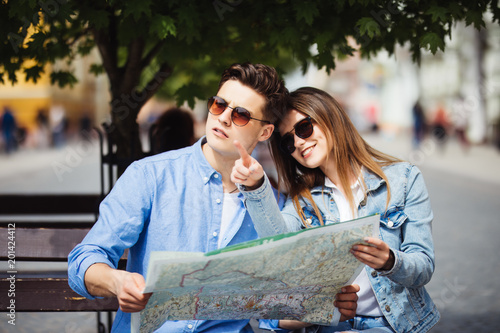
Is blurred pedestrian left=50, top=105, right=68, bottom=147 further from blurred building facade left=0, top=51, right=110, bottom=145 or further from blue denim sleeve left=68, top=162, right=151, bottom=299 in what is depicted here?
blue denim sleeve left=68, top=162, right=151, bottom=299

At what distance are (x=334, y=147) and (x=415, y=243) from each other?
1.71ft

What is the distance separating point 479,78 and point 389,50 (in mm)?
21864

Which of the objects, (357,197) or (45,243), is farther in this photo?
(45,243)

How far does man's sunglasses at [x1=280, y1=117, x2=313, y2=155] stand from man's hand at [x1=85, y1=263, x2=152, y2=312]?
0.93m

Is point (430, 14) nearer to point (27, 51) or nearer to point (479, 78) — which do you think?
point (27, 51)

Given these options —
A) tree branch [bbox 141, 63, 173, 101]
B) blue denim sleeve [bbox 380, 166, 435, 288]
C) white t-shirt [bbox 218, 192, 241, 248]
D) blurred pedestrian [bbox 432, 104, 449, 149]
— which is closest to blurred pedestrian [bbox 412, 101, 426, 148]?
blurred pedestrian [bbox 432, 104, 449, 149]

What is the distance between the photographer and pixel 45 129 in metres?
29.0

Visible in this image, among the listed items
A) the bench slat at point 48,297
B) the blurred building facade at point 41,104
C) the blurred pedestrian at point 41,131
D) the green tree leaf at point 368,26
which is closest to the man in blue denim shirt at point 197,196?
the bench slat at point 48,297

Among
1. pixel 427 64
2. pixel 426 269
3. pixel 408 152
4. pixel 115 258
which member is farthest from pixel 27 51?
pixel 427 64

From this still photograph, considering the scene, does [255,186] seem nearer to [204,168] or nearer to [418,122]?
[204,168]

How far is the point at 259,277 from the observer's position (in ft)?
6.38

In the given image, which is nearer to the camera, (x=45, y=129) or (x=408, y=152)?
(x=408, y=152)

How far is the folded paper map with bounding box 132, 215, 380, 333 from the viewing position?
5.71ft
